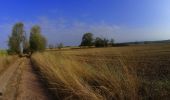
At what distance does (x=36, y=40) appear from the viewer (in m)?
77.6

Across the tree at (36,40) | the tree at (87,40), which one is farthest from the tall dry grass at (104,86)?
the tree at (87,40)

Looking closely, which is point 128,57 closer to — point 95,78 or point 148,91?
point 95,78

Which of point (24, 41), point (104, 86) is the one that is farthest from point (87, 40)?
point (104, 86)

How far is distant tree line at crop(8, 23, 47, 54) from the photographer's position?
77.6 meters

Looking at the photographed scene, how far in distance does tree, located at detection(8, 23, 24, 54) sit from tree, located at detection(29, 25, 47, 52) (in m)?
3.10

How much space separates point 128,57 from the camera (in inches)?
319

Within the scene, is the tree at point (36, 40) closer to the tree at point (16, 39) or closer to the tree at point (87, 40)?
the tree at point (16, 39)

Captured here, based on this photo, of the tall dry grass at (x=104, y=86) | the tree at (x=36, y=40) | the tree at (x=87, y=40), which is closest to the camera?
the tall dry grass at (x=104, y=86)

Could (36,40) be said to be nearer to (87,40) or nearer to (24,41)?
(24,41)

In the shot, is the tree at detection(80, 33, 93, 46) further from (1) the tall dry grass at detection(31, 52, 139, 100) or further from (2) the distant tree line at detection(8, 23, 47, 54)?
(1) the tall dry grass at detection(31, 52, 139, 100)

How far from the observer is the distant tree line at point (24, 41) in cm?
7762

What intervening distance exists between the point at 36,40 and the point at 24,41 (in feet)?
14.8

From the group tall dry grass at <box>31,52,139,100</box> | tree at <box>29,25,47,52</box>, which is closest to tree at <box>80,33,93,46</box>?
tree at <box>29,25,47,52</box>

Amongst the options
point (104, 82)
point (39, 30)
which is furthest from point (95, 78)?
point (39, 30)
